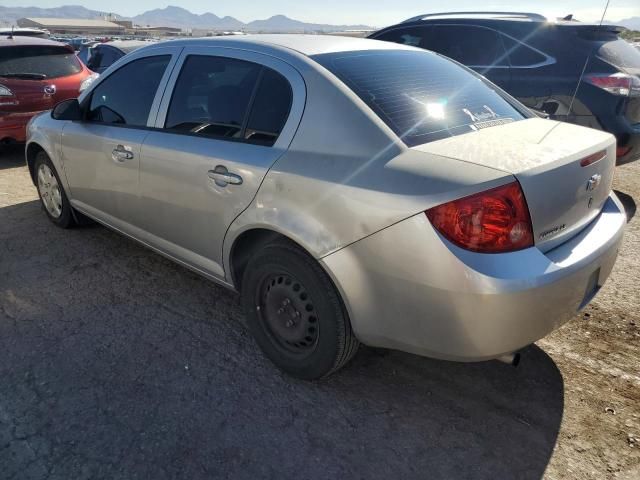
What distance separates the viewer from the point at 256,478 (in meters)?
2.07

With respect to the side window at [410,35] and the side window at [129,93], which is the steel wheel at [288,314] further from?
the side window at [410,35]

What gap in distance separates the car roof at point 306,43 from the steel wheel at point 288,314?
1.19m

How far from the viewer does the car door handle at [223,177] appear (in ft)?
8.53

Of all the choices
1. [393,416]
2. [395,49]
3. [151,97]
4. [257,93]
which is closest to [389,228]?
[393,416]

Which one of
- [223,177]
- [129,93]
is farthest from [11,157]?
[223,177]

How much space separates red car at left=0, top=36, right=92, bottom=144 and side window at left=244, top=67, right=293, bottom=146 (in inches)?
214

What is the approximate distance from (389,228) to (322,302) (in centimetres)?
53

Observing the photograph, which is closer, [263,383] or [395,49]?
[263,383]

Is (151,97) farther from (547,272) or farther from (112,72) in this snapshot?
(547,272)

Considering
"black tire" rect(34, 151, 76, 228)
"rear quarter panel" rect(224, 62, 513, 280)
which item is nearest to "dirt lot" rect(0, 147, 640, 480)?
"rear quarter panel" rect(224, 62, 513, 280)

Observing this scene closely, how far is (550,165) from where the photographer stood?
6.89 ft

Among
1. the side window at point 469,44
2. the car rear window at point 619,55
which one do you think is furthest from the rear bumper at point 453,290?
the side window at point 469,44

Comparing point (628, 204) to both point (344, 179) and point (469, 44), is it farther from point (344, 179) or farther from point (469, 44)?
point (344, 179)

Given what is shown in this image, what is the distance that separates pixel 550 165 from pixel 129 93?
2.74 m
